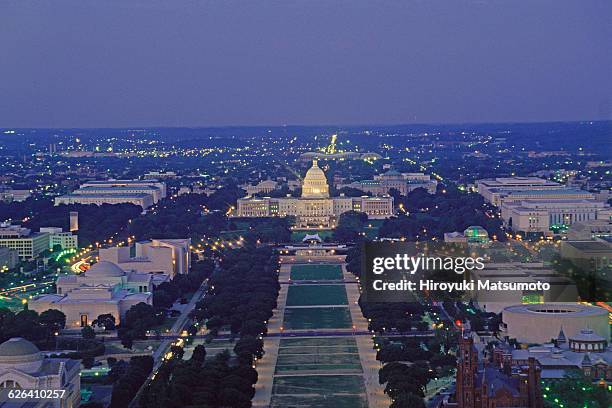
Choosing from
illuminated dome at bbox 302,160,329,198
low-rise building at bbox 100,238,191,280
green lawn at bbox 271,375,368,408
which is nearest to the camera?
green lawn at bbox 271,375,368,408

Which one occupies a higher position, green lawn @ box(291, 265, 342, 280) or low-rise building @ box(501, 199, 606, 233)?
low-rise building @ box(501, 199, 606, 233)

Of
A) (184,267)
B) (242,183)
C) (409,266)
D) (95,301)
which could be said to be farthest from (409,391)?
(242,183)

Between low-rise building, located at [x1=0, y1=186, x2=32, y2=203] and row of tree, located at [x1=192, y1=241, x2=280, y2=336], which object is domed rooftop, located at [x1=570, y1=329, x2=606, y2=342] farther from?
low-rise building, located at [x1=0, y1=186, x2=32, y2=203]

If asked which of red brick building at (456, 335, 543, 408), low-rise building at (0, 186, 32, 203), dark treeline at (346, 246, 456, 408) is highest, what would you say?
red brick building at (456, 335, 543, 408)

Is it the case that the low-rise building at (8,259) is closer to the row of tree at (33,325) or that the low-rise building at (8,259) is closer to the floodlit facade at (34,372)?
the row of tree at (33,325)

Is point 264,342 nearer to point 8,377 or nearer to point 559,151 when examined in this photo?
point 8,377

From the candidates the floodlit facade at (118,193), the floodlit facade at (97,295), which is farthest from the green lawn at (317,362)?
the floodlit facade at (118,193)

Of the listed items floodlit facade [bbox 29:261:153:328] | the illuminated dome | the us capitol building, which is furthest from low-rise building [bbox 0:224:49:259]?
the illuminated dome
